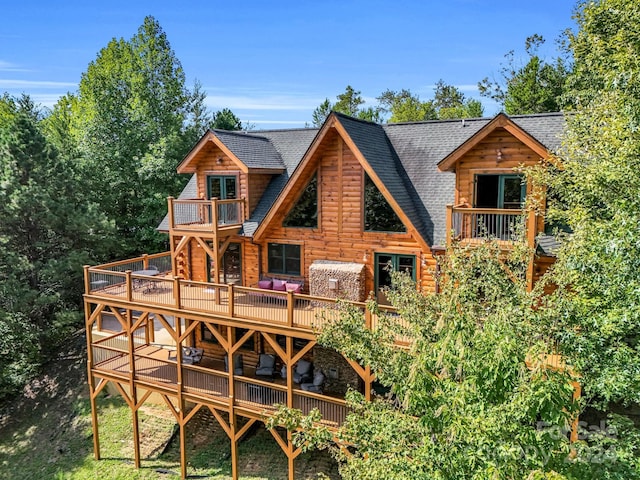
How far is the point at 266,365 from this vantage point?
16906 mm

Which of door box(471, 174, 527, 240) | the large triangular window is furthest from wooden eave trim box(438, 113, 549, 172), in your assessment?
the large triangular window

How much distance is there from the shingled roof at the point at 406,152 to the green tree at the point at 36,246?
272 inches

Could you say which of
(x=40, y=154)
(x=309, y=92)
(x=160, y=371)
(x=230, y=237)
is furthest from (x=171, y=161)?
(x=309, y=92)

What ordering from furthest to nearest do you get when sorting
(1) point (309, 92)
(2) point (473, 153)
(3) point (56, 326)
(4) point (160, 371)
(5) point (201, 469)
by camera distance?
(1) point (309, 92)
(3) point (56, 326)
(4) point (160, 371)
(5) point (201, 469)
(2) point (473, 153)

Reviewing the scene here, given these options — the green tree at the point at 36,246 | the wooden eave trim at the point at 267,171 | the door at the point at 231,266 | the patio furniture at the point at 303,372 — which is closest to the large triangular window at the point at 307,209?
the wooden eave trim at the point at 267,171

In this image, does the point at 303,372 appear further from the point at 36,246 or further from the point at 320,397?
the point at 36,246

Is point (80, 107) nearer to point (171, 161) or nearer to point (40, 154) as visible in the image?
point (171, 161)

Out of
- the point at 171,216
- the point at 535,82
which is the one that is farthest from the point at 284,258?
the point at 535,82

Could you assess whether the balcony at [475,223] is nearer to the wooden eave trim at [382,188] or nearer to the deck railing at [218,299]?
the wooden eave trim at [382,188]

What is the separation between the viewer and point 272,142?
66.1 feet

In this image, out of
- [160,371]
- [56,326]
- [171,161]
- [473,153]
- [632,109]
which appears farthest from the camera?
[171,161]

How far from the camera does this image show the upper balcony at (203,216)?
653 inches

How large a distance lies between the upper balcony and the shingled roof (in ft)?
1.85

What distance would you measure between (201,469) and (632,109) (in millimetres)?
15874
